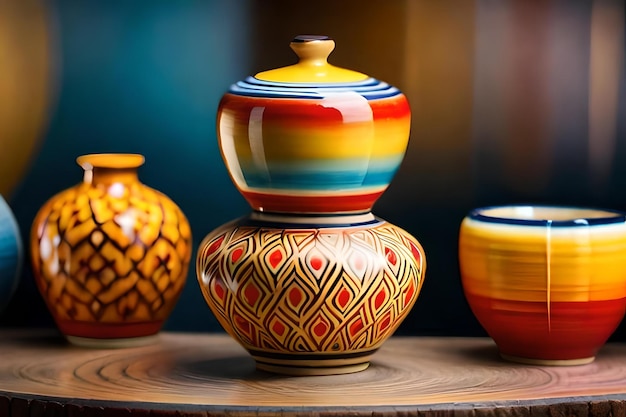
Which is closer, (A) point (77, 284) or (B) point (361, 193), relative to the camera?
(B) point (361, 193)

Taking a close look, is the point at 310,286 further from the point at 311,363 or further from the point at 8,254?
the point at 8,254

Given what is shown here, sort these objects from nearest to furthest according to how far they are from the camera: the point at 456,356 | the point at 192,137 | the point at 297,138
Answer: the point at 297,138, the point at 456,356, the point at 192,137

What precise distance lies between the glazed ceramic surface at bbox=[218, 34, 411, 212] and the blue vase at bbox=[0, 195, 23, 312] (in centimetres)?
26

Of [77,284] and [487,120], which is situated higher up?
[487,120]

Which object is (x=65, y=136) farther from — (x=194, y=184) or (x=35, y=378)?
(x=35, y=378)

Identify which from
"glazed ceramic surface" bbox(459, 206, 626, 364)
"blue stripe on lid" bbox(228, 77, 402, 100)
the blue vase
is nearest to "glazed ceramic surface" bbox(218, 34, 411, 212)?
"blue stripe on lid" bbox(228, 77, 402, 100)

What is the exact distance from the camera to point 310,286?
927 millimetres

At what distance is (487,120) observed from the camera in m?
1.15

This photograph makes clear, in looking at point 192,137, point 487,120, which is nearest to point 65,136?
point 192,137

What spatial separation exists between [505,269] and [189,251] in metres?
0.30

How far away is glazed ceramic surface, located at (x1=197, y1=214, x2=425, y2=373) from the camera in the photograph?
93 cm

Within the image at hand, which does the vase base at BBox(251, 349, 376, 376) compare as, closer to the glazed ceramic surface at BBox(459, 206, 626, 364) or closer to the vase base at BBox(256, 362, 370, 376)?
the vase base at BBox(256, 362, 370, 376)

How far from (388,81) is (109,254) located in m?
0.31

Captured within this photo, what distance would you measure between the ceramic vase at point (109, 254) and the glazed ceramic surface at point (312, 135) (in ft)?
0.45
